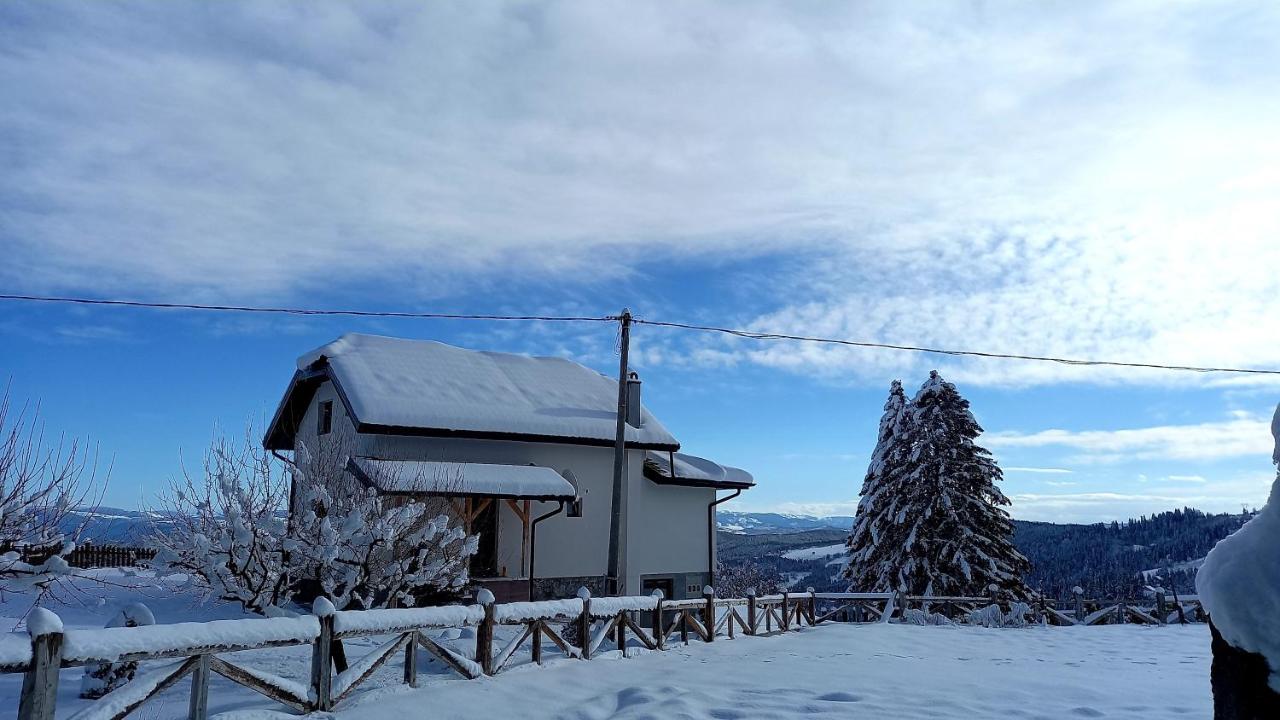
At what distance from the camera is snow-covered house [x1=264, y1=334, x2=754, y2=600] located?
67.4 ft

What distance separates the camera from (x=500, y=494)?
63.7 ft

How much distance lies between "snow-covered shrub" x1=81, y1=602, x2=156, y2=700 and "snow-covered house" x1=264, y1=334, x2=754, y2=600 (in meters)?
7.37

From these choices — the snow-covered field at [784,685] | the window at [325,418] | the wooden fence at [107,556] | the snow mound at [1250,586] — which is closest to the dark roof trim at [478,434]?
the window at [325,418]

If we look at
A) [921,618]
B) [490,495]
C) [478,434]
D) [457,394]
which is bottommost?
[921,618]

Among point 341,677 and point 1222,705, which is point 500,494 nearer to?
point 341,677

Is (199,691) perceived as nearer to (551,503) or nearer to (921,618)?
(551,503)

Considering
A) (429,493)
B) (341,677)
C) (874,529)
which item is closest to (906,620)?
(874,529)

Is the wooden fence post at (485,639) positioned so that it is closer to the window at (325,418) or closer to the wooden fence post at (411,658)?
the wooden fence post at (411,658)

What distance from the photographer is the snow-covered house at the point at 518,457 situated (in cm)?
2055

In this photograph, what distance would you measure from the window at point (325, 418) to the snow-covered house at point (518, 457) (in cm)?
6

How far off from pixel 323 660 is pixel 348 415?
13327 millimetres

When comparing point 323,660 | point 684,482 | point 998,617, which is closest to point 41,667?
point 323,660

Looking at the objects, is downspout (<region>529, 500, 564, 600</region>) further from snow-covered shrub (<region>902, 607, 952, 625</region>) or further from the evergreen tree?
the evergreen tree

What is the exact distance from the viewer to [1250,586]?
4113 millimetres
